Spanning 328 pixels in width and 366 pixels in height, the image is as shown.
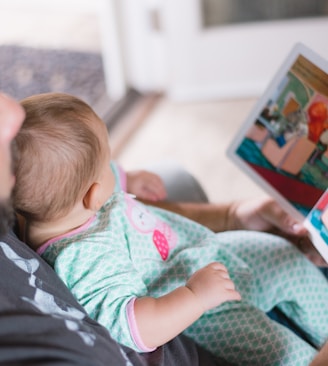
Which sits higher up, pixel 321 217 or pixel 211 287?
pixel 321 217

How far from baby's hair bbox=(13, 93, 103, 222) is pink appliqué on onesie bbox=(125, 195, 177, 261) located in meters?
0.14

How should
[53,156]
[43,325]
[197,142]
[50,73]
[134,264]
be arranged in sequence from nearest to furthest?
[43,325]
[53,156]
[134,264]
[197,142]
[50,73]

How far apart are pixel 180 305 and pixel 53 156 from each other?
0.29 metres

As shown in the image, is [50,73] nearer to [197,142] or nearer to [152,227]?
[197,142]

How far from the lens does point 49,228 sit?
0.85 m

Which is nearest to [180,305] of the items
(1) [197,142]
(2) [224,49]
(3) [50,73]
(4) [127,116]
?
(1) [197,142]

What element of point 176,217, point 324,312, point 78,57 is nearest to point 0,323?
point 176,217

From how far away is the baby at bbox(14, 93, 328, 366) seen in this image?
78 cm

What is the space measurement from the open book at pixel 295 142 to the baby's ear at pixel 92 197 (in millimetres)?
396

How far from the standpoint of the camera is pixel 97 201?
Result: 2.78 ft

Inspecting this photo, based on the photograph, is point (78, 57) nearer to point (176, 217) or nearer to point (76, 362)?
point (176, 217)

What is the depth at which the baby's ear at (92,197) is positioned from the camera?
0.83m

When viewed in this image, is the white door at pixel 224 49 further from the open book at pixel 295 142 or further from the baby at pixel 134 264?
→ the baby at pixel 134 264

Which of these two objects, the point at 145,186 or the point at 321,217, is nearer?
the point at 321,217
